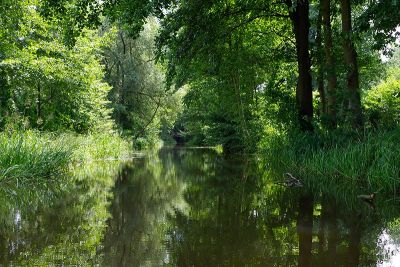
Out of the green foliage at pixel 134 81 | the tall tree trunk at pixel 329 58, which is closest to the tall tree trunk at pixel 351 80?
the tall tree trunk at pixel 329 58

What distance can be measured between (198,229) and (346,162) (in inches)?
159

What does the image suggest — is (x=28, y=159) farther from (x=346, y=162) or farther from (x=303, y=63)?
(x=303, y=63)

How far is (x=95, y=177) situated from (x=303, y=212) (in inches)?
251

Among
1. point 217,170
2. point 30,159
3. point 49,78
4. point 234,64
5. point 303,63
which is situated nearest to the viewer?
point 30,159

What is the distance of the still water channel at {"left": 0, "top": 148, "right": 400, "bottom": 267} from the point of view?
3311 millimetres

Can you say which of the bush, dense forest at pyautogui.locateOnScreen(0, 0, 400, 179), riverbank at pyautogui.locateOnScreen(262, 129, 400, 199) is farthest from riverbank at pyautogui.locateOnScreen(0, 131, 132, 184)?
the bush

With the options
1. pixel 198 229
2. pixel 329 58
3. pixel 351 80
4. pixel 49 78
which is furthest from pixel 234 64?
pixel 198 229

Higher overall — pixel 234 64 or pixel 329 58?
pixel 234 64

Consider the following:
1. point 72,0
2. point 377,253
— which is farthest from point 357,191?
point 72,0

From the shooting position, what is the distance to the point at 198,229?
14.2ft

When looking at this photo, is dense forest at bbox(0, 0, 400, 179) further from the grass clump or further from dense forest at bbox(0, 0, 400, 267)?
the grass clump

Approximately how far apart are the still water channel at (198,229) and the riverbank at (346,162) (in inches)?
29.6

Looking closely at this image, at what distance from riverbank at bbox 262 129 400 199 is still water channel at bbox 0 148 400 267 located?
0.75 m

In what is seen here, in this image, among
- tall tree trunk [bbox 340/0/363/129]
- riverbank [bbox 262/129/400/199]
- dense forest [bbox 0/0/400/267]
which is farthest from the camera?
tall tree trunk [bbox 340/0/363/129]
